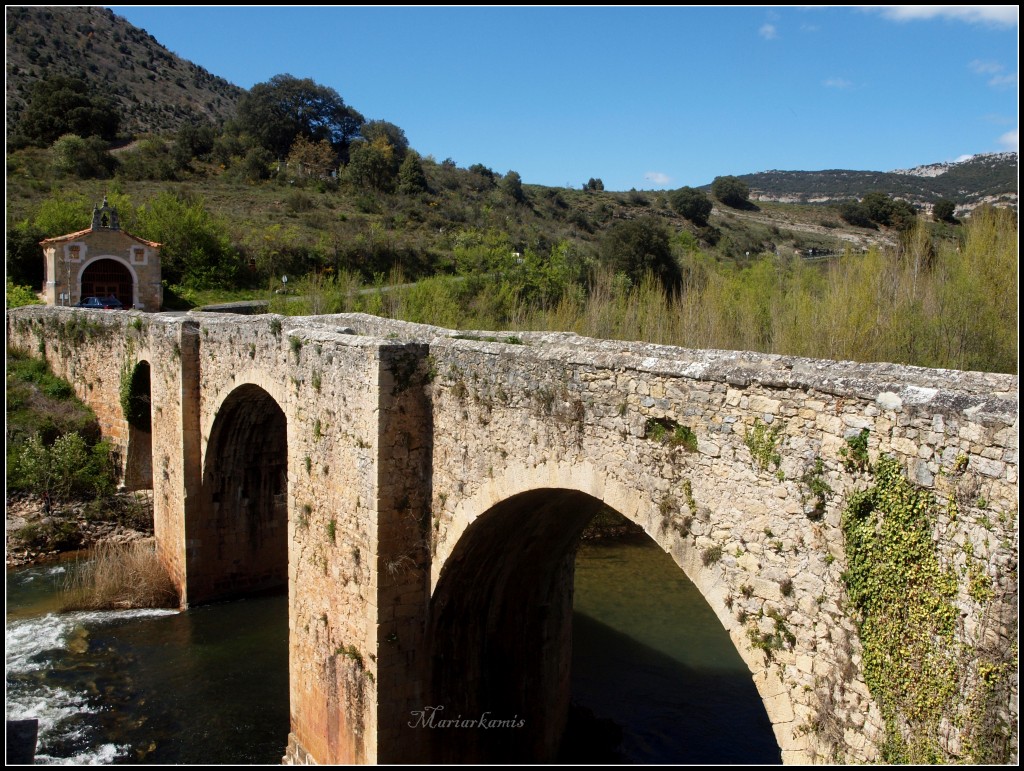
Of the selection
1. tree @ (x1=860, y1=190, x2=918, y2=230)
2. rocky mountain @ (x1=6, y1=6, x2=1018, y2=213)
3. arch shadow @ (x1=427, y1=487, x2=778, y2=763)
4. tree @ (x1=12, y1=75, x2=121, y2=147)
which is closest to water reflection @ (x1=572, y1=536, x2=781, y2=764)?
arch shadow @ (x1=427, y1=487, x2=778, y2=763)

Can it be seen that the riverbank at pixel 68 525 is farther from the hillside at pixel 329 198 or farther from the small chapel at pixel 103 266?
the hillside at pixel 329 198

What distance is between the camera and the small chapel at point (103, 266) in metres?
27.8

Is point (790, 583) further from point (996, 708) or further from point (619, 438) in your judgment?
point (619, 438)

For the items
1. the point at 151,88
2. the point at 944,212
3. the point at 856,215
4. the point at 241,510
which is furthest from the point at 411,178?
the point at 241,510

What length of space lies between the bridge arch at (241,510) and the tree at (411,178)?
39.1 m

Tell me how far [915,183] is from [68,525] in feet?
205

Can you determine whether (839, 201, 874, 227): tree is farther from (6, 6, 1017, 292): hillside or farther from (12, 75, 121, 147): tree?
(12, 75, 121, 147): tree

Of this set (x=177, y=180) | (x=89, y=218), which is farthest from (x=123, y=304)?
(x=177, y=180)

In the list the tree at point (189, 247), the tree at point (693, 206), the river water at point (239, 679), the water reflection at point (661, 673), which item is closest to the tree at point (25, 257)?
the tree at point (189, 247)

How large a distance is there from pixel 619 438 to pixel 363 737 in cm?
491

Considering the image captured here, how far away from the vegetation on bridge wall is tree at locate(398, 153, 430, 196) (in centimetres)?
5119

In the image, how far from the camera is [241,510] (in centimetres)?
1677

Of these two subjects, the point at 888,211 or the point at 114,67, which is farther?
the point at 114,67

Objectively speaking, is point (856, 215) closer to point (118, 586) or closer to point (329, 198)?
point (329, 198)
